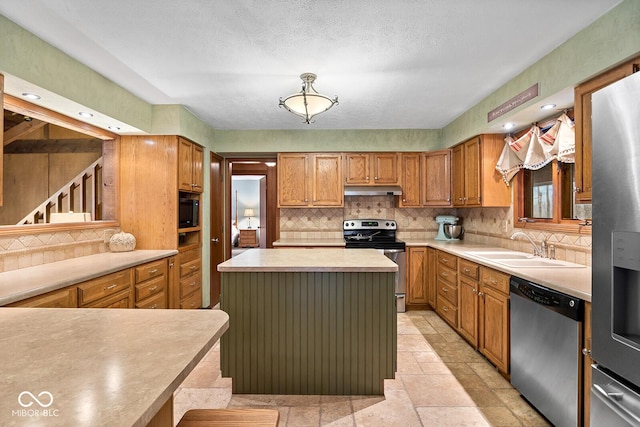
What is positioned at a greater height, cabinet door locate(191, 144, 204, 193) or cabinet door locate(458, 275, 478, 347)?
cabinet door locate(191, 144, 204, 193)

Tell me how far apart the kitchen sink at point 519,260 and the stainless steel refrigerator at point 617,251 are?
4.16ft

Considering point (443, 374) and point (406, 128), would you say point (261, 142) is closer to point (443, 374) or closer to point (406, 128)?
point (406, 128)

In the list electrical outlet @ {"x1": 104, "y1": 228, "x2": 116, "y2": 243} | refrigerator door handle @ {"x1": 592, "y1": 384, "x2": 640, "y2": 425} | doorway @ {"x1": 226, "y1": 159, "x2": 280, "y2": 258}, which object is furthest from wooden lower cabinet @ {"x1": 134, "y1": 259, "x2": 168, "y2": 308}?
doorway @ {"x1": 226, "y1": 159, "x2": 280, "y2": 258}

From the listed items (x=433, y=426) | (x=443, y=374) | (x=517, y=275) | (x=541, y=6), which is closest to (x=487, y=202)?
(x=517, y=275)

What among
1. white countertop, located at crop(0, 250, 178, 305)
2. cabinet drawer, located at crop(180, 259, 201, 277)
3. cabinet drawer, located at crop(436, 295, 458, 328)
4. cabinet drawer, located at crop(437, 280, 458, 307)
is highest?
white countertop, located at crop(0, 250, 178, 305)

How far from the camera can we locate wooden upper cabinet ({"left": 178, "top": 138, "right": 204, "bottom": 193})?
369 cm

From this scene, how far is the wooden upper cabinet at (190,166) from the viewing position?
3693mm

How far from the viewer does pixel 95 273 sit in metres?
2.38

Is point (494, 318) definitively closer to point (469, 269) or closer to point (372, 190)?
point (469, 269)

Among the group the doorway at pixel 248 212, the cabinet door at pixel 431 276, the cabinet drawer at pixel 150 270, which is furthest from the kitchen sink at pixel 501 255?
the doorway at pixel 248 212

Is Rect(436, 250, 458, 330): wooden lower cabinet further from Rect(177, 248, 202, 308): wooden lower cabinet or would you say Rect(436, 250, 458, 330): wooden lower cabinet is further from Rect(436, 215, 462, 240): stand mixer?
Rect(177, 248, 202, 308): wooden lower cabinet

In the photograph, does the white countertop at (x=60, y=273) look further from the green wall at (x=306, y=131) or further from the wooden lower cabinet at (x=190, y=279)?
the green wall at (x=306, y=131)

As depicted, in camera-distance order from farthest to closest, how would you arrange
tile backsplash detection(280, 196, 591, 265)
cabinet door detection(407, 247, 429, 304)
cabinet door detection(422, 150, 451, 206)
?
tile backsplash detection(280, 196, 591, 265) < cabinet door detection(422, 150, 451, 206) < cabinet door detection(407, 247, 429, 304)

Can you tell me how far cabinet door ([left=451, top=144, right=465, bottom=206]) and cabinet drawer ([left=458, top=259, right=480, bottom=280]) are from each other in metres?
1.09
